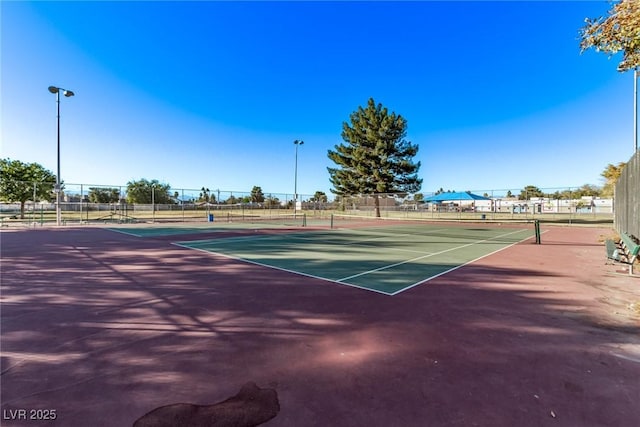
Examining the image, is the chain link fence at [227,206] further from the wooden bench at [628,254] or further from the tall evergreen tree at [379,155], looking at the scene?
the wooden bench at [628,254]

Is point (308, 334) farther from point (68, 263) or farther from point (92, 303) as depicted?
point (68, 263)

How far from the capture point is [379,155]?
130ft

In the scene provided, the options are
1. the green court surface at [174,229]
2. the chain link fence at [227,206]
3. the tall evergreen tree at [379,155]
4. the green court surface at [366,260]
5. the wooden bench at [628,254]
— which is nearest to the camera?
the green court surface at [366,260]

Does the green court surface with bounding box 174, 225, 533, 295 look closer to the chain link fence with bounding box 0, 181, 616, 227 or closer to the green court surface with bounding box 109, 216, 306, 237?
the green court surface with bounding box 109, 216, 306, 237

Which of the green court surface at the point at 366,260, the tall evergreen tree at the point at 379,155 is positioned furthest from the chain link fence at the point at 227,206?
the green court surface at the point at 366,260

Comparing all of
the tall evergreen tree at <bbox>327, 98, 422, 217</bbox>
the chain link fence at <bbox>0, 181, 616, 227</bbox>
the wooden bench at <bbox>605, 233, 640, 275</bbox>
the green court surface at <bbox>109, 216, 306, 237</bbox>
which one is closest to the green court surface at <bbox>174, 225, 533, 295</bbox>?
the wooden bench at <bbox>605, 233, 640, 275</bbox>

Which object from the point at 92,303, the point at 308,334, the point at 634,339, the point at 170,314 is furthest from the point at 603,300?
the point at 92,303

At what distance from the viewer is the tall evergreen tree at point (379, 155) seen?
1550 inches

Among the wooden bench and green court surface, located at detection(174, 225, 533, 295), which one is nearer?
green court surface, located at detection(174, 225, 533, 295)

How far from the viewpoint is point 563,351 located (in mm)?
3703

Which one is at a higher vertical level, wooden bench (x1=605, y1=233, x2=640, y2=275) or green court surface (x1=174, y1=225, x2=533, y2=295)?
wooden bench (x1=605, y1=233, x2=640, y2=275)

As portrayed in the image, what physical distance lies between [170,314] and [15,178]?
40553 millimetres

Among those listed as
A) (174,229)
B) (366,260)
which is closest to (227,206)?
(174,229)

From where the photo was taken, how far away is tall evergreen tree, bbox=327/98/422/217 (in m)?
39.4
